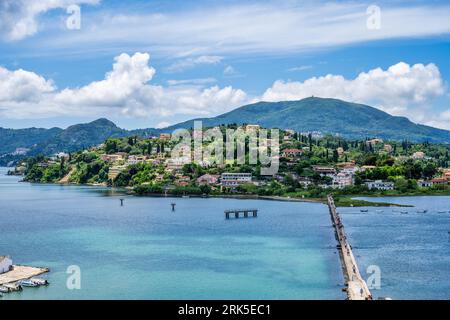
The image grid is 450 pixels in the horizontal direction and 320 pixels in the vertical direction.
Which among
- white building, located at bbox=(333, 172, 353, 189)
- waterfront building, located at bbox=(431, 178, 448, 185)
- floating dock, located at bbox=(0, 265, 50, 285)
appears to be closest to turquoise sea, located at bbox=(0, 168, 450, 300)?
floating dock, located at bbox=(0, 265, 50, 285)

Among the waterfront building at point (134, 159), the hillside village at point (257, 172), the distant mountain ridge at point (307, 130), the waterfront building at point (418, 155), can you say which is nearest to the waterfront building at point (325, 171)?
the hillside village at point (257, 172)

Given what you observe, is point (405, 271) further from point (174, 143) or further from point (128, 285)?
point (174, 143)

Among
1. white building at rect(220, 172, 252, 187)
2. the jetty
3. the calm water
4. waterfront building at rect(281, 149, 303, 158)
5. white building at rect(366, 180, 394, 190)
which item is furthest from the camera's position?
waterfront building at rect(281, 149, 303, 158)

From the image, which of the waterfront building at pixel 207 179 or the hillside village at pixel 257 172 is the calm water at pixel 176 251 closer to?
the hillside village at pixel 257 172

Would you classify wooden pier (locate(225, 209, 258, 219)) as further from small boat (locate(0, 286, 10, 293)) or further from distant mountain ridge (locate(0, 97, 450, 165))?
distant mountain ridge (locate(0, 97, 450, 165))

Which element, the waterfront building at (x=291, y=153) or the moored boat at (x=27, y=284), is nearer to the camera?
the moored boat at (x=27, y=284)

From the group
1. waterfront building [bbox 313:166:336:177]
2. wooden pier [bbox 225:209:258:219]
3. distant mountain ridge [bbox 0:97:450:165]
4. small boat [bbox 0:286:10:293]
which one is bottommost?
small boat [bbox 0:286:10:293]

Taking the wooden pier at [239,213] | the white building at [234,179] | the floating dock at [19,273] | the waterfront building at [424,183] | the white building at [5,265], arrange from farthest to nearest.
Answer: the white building at [234,179]
the waterfront building at [424,183]
the wooden pier at [239,213]
the white building at [5,265]
the floating dock at [19,273]

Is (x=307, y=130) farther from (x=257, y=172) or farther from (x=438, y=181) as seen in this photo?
(x=257, y=172)
